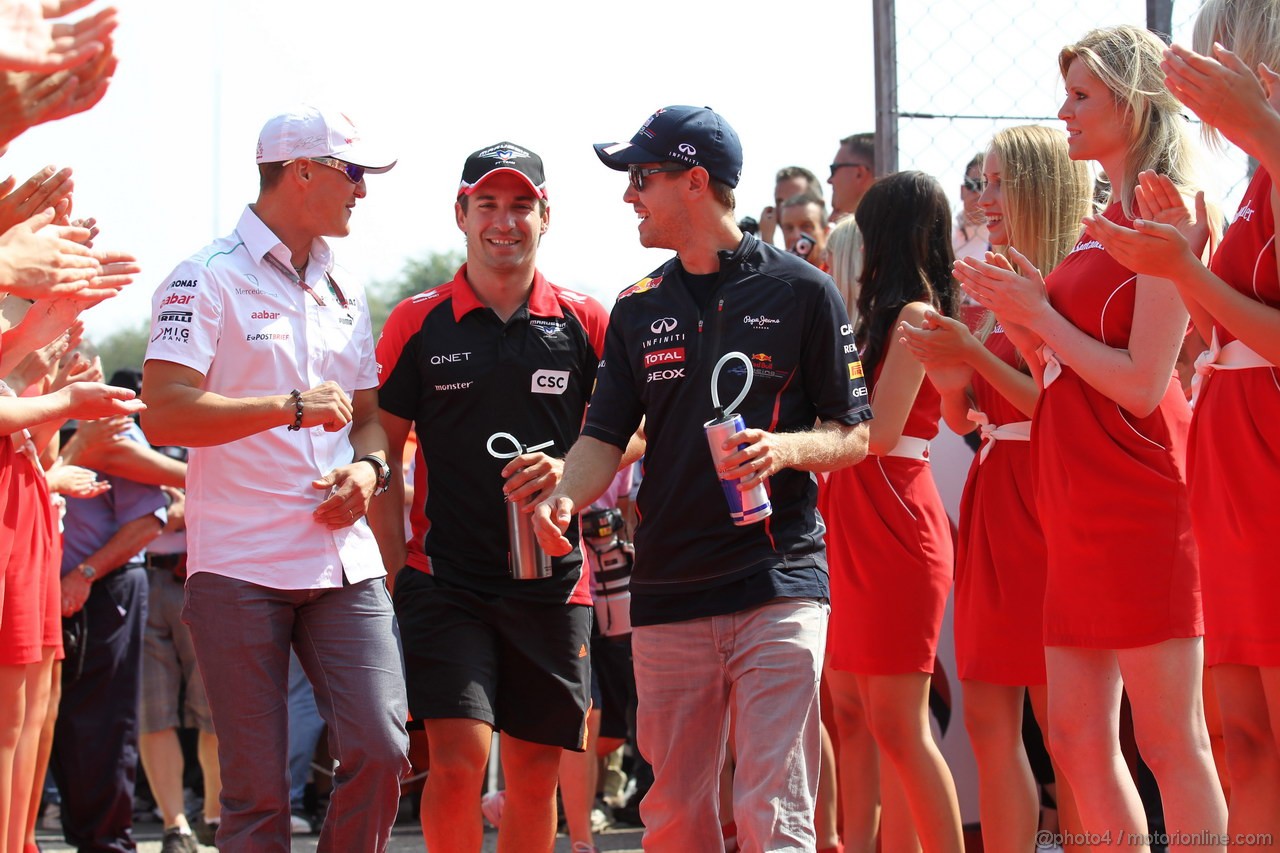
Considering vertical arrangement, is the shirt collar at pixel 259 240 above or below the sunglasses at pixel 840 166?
Answer: below

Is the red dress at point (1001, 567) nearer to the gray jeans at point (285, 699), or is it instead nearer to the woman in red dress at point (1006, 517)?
the woman in red dress at point (1006, 517)

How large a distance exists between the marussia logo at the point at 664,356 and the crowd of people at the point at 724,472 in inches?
0.5

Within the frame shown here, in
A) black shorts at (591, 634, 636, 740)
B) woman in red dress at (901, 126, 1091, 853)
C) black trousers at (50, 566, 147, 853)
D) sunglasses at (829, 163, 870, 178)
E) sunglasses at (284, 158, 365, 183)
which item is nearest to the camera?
woman in red dress at (901, 126, 1091, 853)

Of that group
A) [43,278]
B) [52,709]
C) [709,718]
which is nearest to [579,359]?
[709,718]

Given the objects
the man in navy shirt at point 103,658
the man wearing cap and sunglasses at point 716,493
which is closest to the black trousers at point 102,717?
the man in navy shirt at point 103,658

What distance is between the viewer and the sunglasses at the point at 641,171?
13.6 feet

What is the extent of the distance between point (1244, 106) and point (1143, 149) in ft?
2.76

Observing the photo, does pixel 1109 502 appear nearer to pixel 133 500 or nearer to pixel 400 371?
pixel 400 371

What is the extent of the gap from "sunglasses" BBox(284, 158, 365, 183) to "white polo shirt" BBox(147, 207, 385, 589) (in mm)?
277

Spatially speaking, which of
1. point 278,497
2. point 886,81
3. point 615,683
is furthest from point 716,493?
point 615,683

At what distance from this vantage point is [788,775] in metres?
3.77

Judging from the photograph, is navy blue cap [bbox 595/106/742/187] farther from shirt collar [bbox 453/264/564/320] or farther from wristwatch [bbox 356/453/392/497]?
wristwatch [bbox 356/453/392/497]

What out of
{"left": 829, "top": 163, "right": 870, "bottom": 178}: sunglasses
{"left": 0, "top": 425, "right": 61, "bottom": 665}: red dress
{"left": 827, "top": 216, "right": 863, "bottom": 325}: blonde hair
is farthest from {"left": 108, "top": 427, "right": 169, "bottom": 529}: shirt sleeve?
{"left": 829, "top": 163, "right": 870, "bottom": 178}: sunglasses

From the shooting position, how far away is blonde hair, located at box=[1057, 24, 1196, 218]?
401cm
